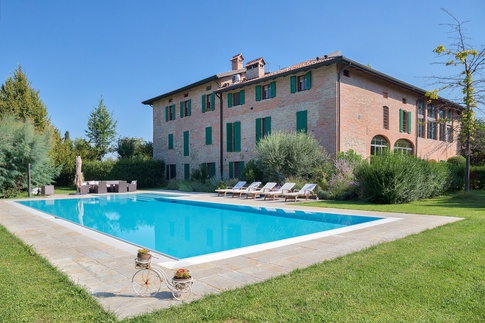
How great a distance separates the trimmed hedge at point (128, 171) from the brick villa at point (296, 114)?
1.41m

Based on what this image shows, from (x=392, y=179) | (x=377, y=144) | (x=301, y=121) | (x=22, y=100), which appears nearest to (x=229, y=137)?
(x=301, y=121)

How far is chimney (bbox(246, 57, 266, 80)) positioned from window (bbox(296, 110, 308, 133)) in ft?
16.2

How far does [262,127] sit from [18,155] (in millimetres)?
13156

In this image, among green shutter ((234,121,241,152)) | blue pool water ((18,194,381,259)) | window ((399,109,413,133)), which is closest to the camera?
blue pool water ((18,194,381,259))

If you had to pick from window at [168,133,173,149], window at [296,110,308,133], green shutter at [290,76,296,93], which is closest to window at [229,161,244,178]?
window at [296,110,308,133]

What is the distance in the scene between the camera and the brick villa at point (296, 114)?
17.3 metres

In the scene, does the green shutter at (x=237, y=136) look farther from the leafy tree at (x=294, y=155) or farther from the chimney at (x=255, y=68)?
the leafy tree at (x=294, y=155)

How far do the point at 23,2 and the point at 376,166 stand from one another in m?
13.0

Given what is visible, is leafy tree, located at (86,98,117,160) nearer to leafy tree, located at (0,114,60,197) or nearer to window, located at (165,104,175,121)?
window, located at (165,104,175,121)

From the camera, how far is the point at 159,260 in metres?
5.07

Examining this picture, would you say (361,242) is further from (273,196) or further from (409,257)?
(273,196)

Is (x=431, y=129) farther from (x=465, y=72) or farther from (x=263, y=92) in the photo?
(x=263, y=92)

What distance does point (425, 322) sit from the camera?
2760 mm

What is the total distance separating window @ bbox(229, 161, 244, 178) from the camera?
21.5 meters
